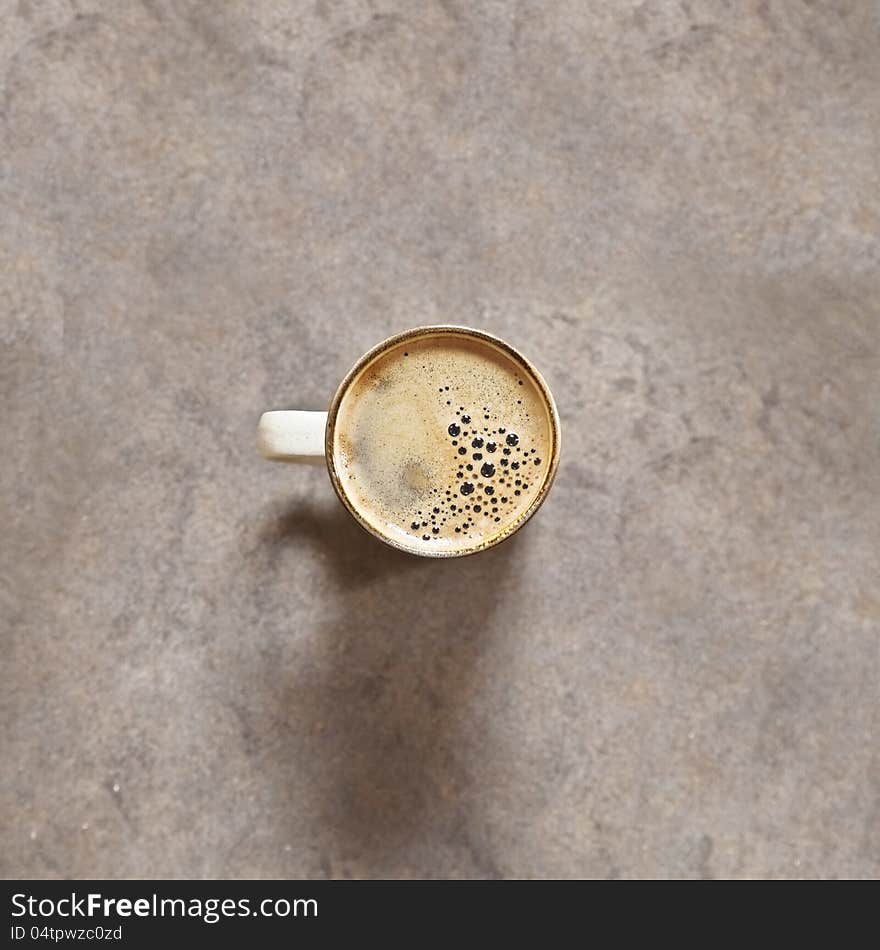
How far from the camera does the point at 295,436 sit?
130 cm

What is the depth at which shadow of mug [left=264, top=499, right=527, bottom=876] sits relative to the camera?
1501mm

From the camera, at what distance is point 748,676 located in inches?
59.0

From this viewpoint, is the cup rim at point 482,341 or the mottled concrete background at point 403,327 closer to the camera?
the cup rim at point 482,341

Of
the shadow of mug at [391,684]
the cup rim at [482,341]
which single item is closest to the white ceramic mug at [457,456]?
the cup rim at [482,341]

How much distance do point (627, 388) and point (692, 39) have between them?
491 mm

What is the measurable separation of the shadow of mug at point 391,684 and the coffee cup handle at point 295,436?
21 cm

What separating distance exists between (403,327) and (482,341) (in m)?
0.25

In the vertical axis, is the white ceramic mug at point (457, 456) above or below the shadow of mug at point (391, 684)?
above

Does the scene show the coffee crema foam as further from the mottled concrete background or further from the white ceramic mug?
the mottled concrete background

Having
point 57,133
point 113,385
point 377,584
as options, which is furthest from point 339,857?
point 57,133

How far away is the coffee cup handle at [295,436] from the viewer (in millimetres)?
1298

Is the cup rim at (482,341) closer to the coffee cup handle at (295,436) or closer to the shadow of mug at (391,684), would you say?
the coffee cup handle at (295,436)

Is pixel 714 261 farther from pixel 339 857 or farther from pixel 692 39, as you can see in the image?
pixel 339 857

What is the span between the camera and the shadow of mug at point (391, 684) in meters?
1.50
